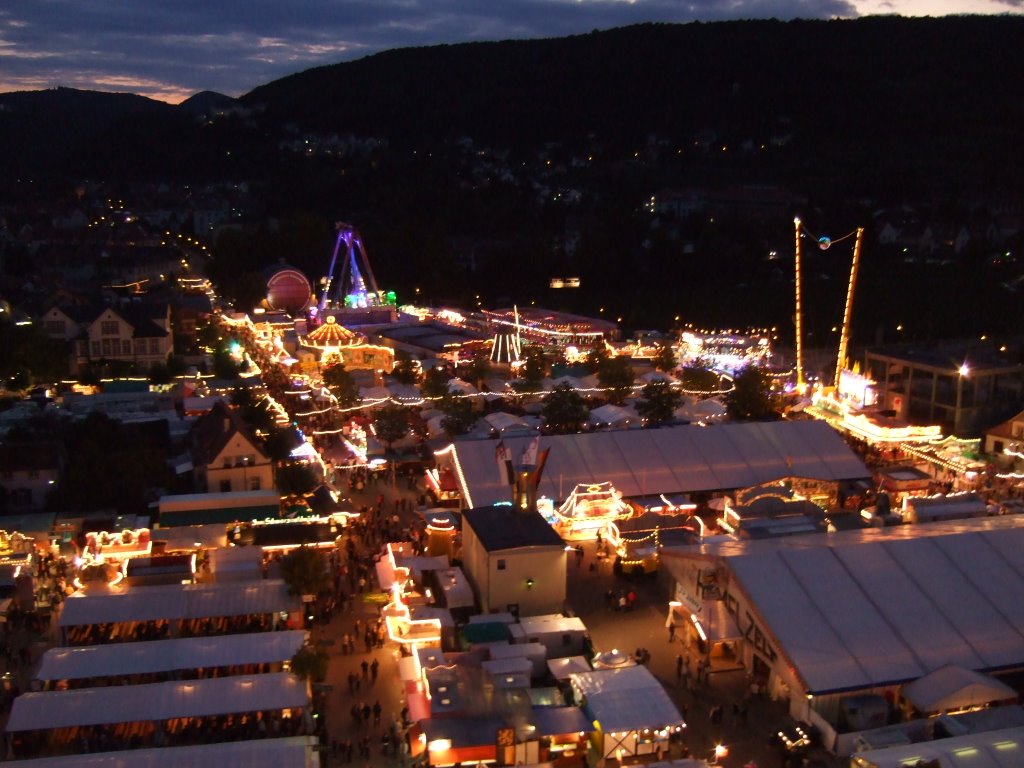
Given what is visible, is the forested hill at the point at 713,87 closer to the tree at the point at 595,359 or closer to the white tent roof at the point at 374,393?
the tree at the point at 595,359

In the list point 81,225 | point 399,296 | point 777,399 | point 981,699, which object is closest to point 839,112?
point 399,296

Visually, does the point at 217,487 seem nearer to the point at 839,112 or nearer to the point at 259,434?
the point at 259,434

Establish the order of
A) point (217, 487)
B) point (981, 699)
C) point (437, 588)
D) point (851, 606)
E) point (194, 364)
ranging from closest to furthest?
point (981, 699)
point (851, 606)
point (437, 588)
point (217, 487)
point (194, 364)

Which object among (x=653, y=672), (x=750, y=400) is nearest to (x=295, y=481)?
(x=653, y=672)

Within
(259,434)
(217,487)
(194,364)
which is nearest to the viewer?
(217,487)

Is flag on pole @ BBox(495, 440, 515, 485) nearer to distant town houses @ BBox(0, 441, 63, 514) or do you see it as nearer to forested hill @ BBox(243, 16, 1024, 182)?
distant town houses @ BBox(0, 441, 63, 514)
